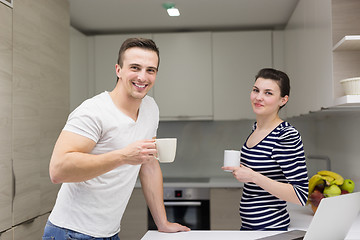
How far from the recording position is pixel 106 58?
12.9 ft

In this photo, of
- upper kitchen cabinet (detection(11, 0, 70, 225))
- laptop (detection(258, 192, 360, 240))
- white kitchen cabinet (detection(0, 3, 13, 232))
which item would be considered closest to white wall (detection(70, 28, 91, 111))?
upper kitchen cabinet (detection(11, 0, 70, 225))

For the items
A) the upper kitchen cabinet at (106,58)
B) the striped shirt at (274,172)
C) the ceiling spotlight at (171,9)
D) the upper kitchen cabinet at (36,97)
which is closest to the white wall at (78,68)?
the upper kitchen cabinet at (106,58)

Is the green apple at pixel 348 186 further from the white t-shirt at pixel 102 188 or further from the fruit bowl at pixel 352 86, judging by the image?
the white t-shirt at pixel 102 188

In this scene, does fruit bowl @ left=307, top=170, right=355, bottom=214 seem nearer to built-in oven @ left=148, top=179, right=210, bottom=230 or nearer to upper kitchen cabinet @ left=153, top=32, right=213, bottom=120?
built-in oven @ left=148, top=179, right=210, bottom=230

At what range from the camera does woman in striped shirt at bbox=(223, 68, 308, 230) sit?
176cm

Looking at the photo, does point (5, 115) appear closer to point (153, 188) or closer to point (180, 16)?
point (153, 188)

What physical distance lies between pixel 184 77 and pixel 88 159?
2577 millimetres

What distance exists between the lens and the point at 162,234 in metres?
1.68

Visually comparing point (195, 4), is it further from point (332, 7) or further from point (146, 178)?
point (146, 178)

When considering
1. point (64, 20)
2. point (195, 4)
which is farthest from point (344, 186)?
point (64, 20)

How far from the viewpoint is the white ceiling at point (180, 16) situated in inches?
127

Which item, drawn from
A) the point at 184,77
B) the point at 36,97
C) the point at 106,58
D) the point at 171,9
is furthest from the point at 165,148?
the point at 106,58

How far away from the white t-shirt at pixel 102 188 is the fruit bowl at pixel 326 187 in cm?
116

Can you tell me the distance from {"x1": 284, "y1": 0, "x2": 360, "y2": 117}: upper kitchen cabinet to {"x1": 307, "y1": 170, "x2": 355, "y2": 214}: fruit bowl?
16.7 inches
